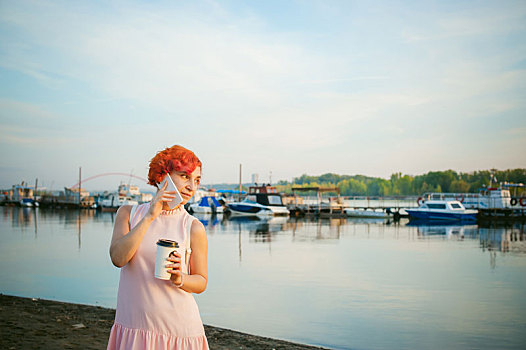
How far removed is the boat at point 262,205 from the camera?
6016 cm

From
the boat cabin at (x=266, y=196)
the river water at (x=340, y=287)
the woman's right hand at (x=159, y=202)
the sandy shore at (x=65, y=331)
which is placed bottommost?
the river water at (x=340, y=287)

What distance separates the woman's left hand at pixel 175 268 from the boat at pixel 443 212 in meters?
51.2

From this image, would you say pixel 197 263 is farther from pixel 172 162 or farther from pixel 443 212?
pixel 443 212

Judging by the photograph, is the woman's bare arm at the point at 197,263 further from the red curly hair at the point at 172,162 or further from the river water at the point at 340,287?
the river water at the point at 340,287

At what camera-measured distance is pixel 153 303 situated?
277 centimetres

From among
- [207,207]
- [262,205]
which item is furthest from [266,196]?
[207,207]

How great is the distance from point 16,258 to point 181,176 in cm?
2063

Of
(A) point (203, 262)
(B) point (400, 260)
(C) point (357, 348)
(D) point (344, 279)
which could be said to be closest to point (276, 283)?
(D) point (344, 279)

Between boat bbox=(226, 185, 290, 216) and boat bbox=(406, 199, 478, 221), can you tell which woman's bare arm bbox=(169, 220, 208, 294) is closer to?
boat bbox=(406, 199, 478, 221)

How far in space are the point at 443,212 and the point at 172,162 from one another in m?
51.9

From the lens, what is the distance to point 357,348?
29.5 ft

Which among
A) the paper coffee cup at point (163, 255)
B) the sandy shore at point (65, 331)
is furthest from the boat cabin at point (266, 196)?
the paper coffee cup at point (163, 255)

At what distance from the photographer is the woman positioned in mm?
2728

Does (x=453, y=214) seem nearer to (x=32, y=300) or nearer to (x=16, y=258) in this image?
(x=16, y=258)
